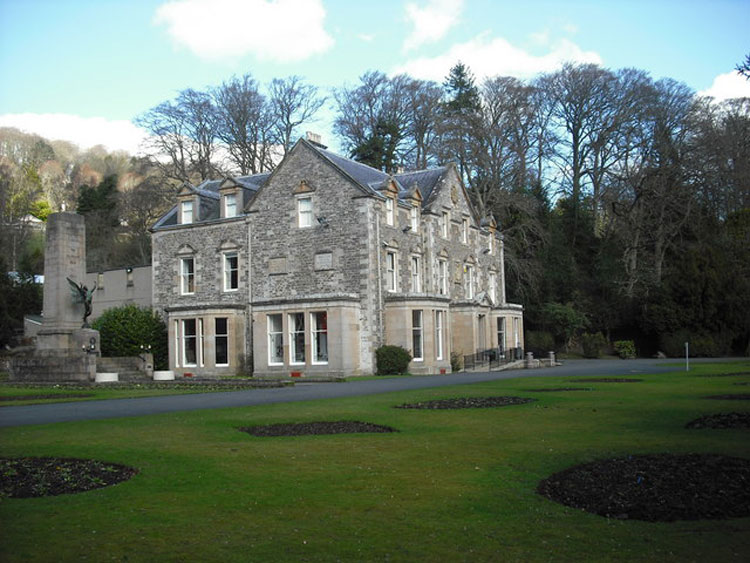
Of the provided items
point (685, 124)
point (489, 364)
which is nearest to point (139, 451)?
point (489, 364)

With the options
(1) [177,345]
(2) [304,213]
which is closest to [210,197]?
(2) [304,213]

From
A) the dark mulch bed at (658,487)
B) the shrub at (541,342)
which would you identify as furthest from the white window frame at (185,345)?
the dark mulch bed at (658,487)

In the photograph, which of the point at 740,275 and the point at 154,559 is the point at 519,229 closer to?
A: the point at 740,275

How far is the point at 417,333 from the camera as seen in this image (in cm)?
3878

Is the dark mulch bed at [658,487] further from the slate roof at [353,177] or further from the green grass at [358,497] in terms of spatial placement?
the slate roof at [353,177]

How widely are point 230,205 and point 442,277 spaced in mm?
12470

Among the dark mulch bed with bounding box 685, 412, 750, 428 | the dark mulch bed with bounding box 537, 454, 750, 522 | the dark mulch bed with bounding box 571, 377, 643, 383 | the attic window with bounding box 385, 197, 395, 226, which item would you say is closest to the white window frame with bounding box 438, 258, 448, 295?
the attic window with bounding box 385, 197, 395, 226

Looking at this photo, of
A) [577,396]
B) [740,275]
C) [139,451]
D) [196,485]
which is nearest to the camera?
[196,485]

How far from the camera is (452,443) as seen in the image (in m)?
11.5

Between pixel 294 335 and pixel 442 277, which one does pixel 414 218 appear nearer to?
pixel 442 277

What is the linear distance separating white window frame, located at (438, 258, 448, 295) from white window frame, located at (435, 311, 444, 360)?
3567mm

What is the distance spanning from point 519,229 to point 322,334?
2367 cm

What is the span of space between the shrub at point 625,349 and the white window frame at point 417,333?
1886 centimetres

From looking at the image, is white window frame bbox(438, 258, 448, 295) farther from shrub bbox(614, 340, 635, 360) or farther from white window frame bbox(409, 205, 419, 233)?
shrub bbox(614, 340, 635, 360)
